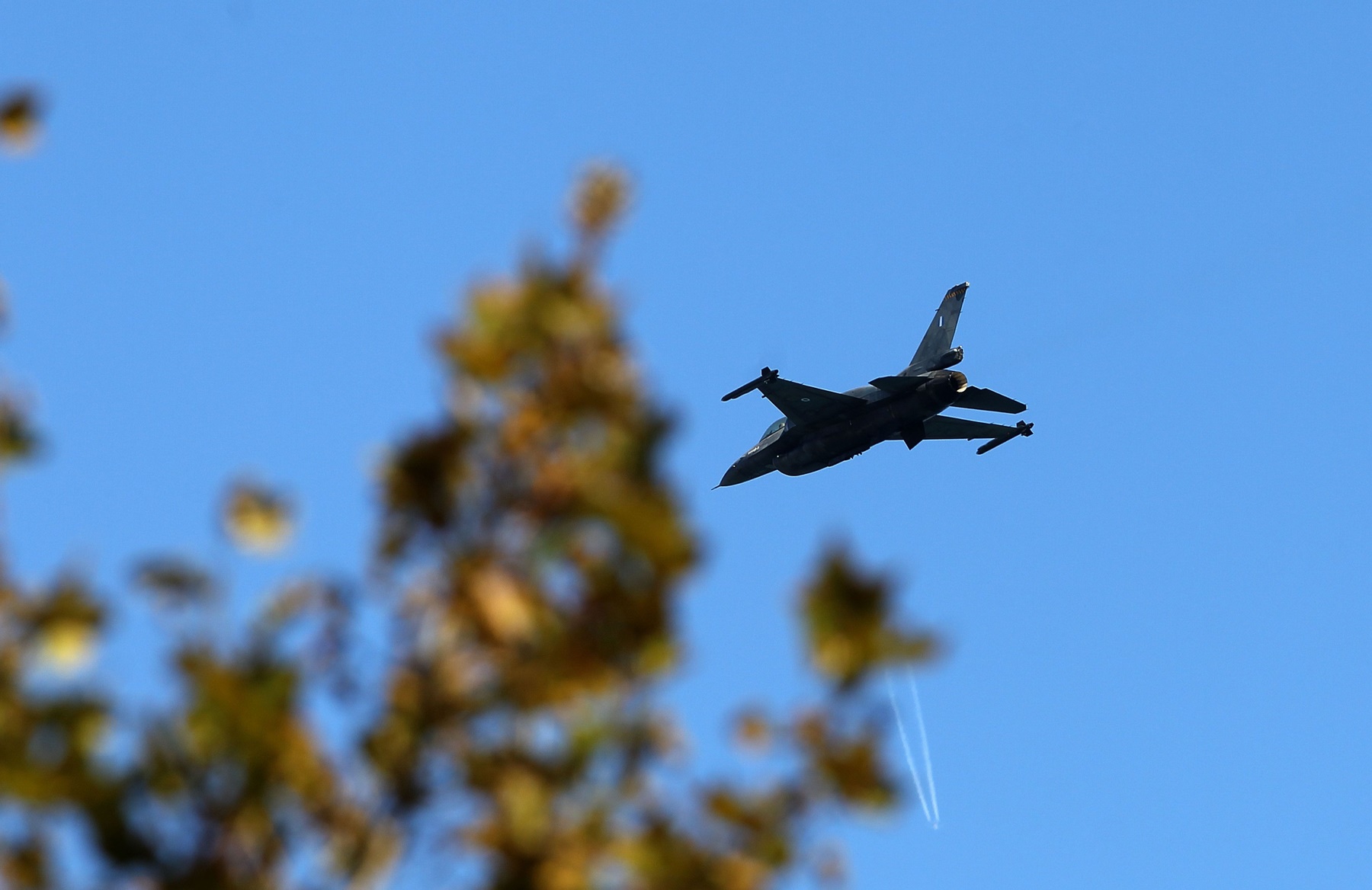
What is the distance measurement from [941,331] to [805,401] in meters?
4.58

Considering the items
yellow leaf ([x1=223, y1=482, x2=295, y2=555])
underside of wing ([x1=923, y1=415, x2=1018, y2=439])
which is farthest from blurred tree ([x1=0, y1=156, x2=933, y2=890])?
underside of wing ([x1=923, y1=415, x2=1018, y2=439])

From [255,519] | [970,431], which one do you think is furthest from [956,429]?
[255,519]

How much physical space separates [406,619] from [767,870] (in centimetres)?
154

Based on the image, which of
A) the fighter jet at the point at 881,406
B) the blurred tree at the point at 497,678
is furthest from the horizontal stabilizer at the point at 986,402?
the blurred tree at the point at 497,678

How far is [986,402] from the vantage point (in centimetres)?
4331

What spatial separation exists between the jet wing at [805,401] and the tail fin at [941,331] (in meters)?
2.31

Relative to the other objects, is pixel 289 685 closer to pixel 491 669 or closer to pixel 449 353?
pixel 491 669

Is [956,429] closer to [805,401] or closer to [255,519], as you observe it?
[805,401]

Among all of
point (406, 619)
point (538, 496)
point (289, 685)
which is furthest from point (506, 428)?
point (289, 685)

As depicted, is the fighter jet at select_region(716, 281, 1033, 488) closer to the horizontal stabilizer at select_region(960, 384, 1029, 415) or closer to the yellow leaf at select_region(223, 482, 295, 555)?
the horizontal stabilizer at select_region(960, 384, 1029, 415)

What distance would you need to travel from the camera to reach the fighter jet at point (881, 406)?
4184cm

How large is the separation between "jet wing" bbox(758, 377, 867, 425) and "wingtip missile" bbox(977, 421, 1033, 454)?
16.7 feet

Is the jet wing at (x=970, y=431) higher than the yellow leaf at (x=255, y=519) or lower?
higher

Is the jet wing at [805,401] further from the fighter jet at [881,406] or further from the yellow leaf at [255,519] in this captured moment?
the yellow leaf at [255,519]
